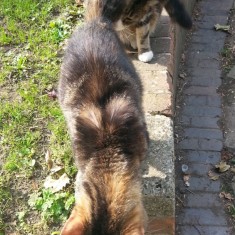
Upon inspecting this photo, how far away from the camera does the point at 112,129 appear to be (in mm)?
2779

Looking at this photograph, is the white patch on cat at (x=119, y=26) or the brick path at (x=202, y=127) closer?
the brick path at (x=202, y=127)

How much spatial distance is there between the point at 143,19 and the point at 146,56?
383 millimetres

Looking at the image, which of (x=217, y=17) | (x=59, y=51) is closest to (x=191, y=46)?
(x=217, y=17)

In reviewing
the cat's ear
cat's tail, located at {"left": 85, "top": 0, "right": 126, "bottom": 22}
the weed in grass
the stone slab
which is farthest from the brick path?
the cat's ear

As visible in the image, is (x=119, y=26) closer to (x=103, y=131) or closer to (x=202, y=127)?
(x=202, y=127)

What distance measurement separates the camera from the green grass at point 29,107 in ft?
11.2

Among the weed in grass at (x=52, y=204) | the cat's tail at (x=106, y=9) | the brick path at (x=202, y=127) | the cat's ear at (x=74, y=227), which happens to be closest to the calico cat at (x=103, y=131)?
the cat's ear at (x=74, y=227)

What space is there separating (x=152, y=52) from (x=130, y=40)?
43cm

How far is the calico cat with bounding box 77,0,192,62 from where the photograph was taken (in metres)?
4.16

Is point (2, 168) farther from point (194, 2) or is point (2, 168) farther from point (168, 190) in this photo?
point (194, 2)

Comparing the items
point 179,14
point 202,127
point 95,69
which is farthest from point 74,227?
point 179,14

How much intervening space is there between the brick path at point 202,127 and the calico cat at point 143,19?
2.19ft

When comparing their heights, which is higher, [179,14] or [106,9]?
[106,9]

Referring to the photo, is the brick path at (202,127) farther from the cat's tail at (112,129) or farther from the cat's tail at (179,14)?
the cat's tail at (112,129)
